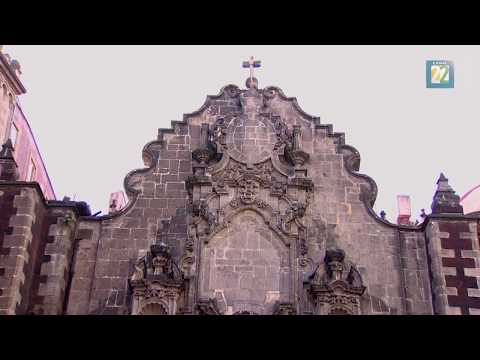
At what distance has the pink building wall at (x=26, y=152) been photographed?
1206 inches

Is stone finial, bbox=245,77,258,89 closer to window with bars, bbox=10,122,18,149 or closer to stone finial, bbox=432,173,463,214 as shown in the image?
stone finial, bbox=432,173,463,214

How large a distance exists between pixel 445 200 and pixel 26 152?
2001 centimetres

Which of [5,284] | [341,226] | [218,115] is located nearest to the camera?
[5,284]

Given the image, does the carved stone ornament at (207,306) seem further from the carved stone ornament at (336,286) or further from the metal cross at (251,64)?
the metal cross at (251,64)

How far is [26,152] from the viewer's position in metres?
32.6

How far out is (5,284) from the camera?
650 inches

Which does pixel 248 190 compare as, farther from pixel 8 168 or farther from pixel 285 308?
pixel 8 168

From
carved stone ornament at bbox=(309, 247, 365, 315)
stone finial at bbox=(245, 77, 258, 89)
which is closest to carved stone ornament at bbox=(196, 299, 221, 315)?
carved stone ornament at bbox=(309, 247, 365, 315)

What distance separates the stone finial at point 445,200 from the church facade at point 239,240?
3 centimetres

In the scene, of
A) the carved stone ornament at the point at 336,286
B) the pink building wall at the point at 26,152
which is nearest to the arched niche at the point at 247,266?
the carved stone ornament at the point at 336,286
